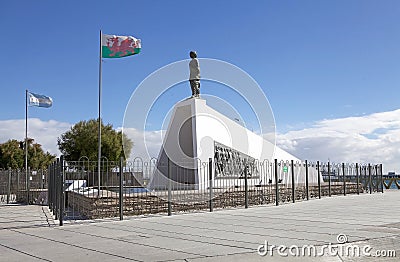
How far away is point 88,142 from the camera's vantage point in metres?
48.8

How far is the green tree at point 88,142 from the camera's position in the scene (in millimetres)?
48781

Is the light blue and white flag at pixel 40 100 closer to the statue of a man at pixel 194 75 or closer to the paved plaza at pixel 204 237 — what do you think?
the statue of a man at pixel 194 75

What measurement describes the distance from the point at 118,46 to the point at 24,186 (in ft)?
35.8

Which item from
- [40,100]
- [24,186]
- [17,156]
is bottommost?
[24,186]

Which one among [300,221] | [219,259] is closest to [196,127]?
[300,221]


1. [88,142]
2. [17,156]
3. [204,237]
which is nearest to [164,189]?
[204,237]

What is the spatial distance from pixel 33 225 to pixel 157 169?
4796 mm

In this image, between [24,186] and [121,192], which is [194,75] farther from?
[121,192]

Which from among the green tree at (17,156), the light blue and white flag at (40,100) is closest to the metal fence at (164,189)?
the light blue and white flag at (40,100)

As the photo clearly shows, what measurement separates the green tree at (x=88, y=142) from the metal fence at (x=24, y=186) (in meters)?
21.2

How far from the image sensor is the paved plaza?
287 inches

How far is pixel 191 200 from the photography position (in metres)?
15.9

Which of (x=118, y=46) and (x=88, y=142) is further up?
(x=118, y=46)

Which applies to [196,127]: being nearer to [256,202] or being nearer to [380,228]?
[256,202]
